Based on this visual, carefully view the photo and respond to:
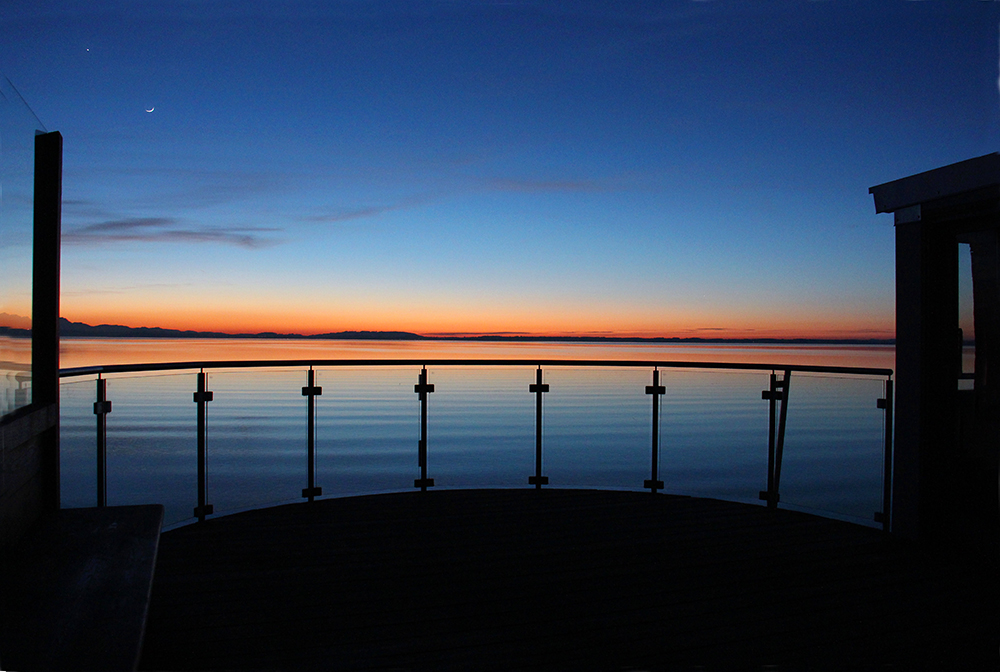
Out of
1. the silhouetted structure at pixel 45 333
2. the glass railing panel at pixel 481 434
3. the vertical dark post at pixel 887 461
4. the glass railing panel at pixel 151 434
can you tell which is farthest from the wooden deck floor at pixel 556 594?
the glass railing panel at pixel 481 434

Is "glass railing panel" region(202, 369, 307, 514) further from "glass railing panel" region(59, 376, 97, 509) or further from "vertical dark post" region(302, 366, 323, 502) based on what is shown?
"glass railing panel" region(59, 376, 97, 509)

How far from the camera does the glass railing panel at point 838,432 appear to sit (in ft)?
13.4

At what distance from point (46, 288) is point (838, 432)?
506cm

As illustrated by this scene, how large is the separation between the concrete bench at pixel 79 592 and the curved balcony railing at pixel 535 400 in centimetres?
151

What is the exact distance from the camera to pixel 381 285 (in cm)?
3472

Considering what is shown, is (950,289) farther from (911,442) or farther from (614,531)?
(614,531)

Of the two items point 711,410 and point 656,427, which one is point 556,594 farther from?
point 711,410

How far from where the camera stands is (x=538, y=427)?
4.95 m

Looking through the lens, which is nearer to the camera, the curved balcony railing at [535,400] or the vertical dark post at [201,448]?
the curved balcony railing at [535,400]

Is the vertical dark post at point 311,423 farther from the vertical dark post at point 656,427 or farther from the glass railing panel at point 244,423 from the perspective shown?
the vertical dark post at point 656,427

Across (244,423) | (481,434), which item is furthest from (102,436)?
(481,434)

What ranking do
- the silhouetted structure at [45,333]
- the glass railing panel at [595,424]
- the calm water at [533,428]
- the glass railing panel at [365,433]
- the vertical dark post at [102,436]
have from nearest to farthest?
the silhouetted structure at [45,333] → the vertical dark post at [102,436] → the calm water at [533,428] → the glass railing panel at [365,433] → the glass railing panel at [595,424]

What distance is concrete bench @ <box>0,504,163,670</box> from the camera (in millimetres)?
1161

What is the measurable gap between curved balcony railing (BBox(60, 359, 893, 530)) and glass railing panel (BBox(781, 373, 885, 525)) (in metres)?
0.05
